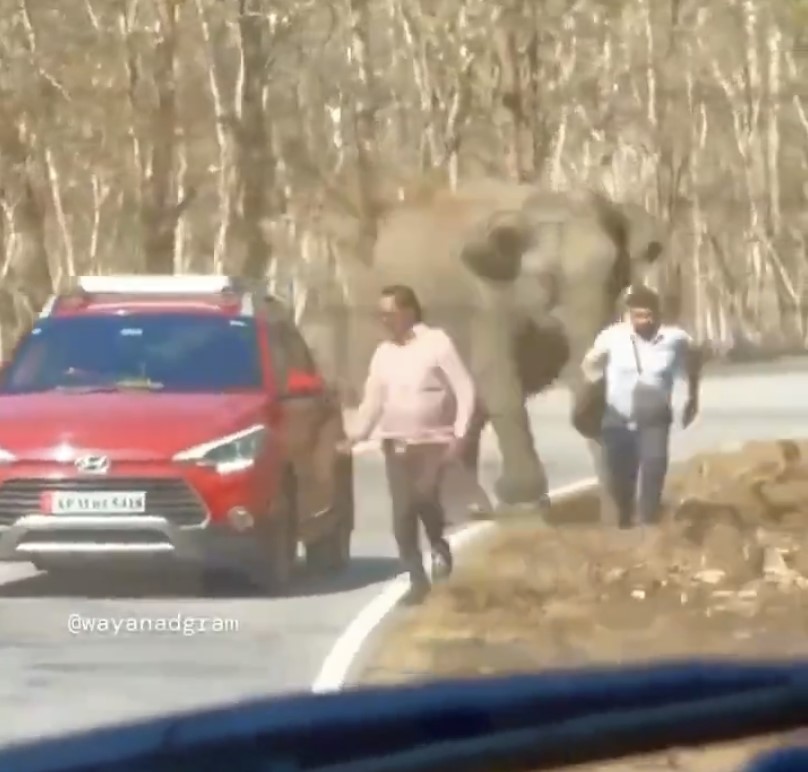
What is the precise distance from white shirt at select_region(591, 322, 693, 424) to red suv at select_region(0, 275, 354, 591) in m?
0.39

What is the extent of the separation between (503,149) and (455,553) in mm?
587

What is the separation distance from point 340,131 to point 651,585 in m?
0.79

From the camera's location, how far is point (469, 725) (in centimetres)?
109

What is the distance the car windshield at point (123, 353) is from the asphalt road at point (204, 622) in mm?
290

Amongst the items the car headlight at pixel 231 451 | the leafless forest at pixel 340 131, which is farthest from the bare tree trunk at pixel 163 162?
the car headlight at pixel 231 451

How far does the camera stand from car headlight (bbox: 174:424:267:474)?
2502 millimetres

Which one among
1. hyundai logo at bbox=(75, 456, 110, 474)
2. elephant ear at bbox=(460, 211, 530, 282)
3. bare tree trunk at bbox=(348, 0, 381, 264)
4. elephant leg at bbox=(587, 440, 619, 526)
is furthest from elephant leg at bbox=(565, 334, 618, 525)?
hyundai logo at bbox=(75, 456, 110, 474)

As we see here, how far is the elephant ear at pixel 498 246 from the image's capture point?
261cm

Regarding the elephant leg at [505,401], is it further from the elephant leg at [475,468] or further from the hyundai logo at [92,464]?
the hyundai logo at [92,464]

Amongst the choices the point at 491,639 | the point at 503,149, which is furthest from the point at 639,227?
the point at 491,639

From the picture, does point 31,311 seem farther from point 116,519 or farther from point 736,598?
point 736,598

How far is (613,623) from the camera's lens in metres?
2.62

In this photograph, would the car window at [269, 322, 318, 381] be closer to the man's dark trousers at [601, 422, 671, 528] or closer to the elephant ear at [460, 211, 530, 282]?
the elephant ear at [460, 211, 530, 282]

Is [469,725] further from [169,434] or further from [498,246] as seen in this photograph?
[498,246]
